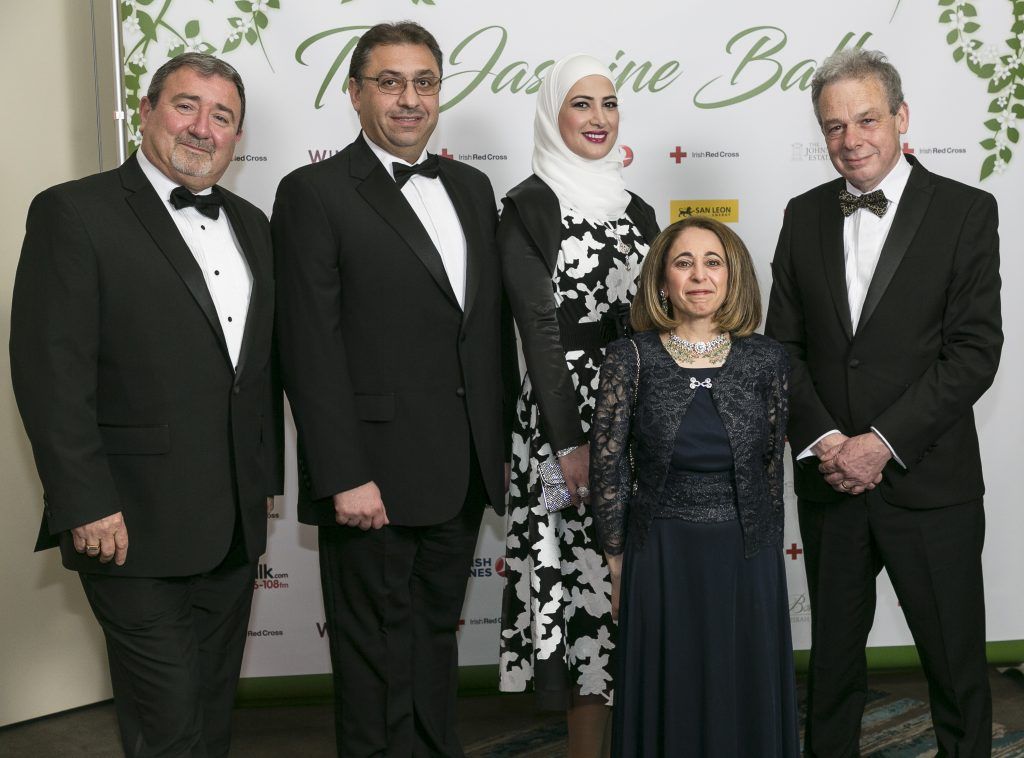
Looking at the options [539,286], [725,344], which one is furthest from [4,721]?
[725,344]

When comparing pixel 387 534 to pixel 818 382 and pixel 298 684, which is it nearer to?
pixel 818 382

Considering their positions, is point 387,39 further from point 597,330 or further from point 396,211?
point 597,330

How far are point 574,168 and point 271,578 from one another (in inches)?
73.9

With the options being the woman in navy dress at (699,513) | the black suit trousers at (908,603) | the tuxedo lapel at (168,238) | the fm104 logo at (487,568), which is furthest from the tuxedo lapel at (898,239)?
the fm104 logo at (487,568)

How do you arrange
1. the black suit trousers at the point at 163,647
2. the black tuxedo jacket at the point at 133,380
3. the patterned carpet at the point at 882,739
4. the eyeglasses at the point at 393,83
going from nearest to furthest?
the black tuxedo jacket at the point at 133,380 → the black suit trousers at the point at 163,647 → the eyeglasses at the point at 393,83 → the patterned carpet at the point at 882,739

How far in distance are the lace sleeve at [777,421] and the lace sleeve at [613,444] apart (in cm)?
32

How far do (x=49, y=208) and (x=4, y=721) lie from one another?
2255 millimetres

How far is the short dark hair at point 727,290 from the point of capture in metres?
2.36

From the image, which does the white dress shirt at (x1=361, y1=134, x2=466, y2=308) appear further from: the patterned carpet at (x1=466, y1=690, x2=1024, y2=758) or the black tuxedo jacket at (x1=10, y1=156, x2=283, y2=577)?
the patterned carpet at (x1=466, y1=690, x2=1024, y2=758)

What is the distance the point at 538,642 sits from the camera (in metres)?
2.61

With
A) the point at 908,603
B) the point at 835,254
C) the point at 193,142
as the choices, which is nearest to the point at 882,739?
the point at 908,603

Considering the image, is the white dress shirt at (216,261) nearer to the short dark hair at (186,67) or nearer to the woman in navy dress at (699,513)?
the short dark hair at (186,67)

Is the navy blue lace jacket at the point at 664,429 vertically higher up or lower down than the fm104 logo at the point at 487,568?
higher up

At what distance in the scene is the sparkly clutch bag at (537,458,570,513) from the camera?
2.60m
